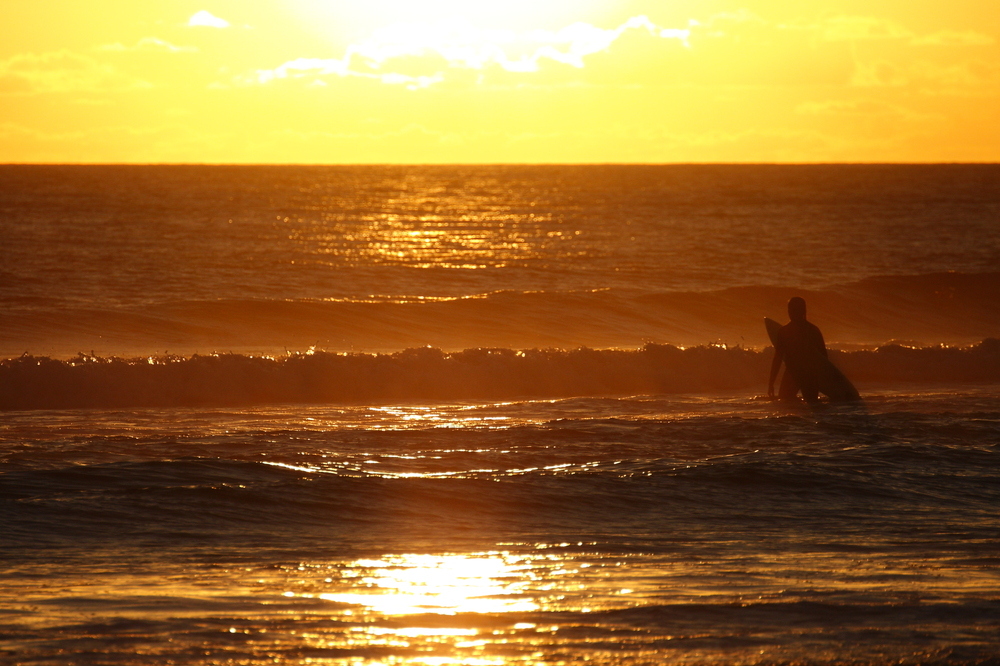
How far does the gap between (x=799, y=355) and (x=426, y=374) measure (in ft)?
15.6

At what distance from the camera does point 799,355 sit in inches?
468

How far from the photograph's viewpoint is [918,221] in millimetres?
55312

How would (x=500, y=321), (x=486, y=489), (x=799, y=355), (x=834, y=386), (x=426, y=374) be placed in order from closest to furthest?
1. (x=486, y=489)
2. (x=834, y=386)
3. (x=799, y=355)
4. (x=426, y=374)
5. (x=500, y=321)

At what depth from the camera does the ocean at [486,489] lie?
4961mm

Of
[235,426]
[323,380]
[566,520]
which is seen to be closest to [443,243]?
[323,380]

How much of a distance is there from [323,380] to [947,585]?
30.8ft

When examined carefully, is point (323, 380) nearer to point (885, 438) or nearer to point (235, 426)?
point (235, 426)

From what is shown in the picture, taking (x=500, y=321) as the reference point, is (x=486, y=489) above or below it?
below

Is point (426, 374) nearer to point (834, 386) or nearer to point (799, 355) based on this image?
point (799, 355)

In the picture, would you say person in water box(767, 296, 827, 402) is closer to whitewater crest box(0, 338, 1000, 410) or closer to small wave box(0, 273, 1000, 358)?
whitewater crest box(0, 338, 1000, 410)

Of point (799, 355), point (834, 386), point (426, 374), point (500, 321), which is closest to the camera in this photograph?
point (834, 386)

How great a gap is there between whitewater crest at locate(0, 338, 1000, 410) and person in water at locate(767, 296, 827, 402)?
98.0 inches

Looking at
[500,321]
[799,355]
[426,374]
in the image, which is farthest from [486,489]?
[500,321]

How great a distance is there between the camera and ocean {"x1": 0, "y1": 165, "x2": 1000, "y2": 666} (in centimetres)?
496
